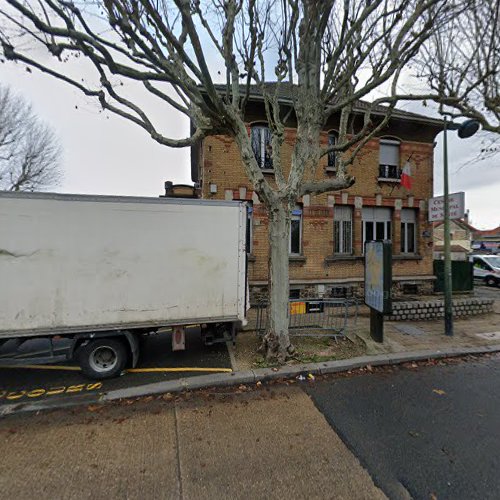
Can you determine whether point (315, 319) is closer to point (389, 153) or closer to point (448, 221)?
point (448, 221)

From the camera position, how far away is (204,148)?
927 cm

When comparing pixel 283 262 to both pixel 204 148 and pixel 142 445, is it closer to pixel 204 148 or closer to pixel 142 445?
pixel 142 445

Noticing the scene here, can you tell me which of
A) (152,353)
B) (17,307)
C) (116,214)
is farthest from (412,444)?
(17,307)

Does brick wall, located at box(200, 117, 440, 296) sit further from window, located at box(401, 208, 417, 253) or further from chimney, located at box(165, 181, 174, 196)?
chimney, located at box(165, 181, 174, 196)

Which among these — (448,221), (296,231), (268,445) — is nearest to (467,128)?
(448,221)

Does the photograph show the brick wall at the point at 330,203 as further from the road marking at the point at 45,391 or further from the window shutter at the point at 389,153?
the road marking at the point at 45,391

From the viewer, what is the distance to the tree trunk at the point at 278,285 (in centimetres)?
481

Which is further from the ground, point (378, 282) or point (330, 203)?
point (330, 203)

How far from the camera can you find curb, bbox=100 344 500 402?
13.0ft

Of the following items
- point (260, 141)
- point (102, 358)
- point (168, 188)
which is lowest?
point (102, 358)

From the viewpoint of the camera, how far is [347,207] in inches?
416

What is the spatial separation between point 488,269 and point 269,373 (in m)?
16.9

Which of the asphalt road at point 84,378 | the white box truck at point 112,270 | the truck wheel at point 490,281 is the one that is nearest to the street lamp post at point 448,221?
the white box truck at point 112,270

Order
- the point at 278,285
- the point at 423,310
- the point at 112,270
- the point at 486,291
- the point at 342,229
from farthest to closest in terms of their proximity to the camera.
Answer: the point at 486,291 → the point at 342,229 → the point at 423,310 → the point at 278,285 → the point at 112,270
